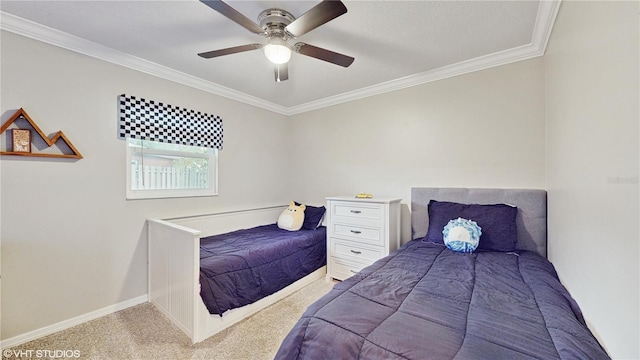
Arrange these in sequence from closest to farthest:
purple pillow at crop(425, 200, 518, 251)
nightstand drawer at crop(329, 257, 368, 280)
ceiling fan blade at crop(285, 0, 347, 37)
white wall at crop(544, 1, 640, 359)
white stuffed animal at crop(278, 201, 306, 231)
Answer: white wall at crop(544, 1, 640, 359)
ceiling fan blade at crop(285, 0, 347, 37)
purple pillow at crop(425, 200, 518, 251)
nightstand drawer at crop(329, 257, 368, 280)
white stuffed animal at crop(278, 201, 306, 231)

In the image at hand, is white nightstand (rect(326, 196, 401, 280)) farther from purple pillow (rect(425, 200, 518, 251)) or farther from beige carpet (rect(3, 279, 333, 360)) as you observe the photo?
beige carpet (rect(3, 279, 333, 360))

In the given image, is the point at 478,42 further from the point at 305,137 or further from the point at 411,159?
the point at 305,137

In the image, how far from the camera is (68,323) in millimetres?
1997

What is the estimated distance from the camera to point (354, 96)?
3252mm

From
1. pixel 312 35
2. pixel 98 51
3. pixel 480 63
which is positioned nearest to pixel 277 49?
pixel 312 35

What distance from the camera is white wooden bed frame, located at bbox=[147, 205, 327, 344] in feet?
5.88

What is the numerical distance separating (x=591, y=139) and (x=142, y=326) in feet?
10.2

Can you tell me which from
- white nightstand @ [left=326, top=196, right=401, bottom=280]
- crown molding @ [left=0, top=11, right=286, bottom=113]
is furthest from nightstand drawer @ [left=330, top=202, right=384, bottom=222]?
crown molding @ [left=0, top=11, right=286, bottom=113]

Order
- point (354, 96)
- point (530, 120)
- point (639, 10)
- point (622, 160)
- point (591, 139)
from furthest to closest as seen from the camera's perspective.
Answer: point (354, 96) < point (530, 120) < point (591, 139) < point (622, 160) < point (639, 10)

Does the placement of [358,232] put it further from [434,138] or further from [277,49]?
[277,49]

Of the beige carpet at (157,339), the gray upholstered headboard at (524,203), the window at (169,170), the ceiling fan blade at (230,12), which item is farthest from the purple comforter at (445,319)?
the window at (169,170)

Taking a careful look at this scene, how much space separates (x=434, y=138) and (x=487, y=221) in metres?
1.01

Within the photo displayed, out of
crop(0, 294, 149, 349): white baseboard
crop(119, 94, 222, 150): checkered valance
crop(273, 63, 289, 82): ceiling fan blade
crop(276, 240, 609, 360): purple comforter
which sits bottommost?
crop(0, 294, 149, 349): white baseboard

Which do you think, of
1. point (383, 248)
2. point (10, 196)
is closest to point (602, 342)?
point (383, 248)
